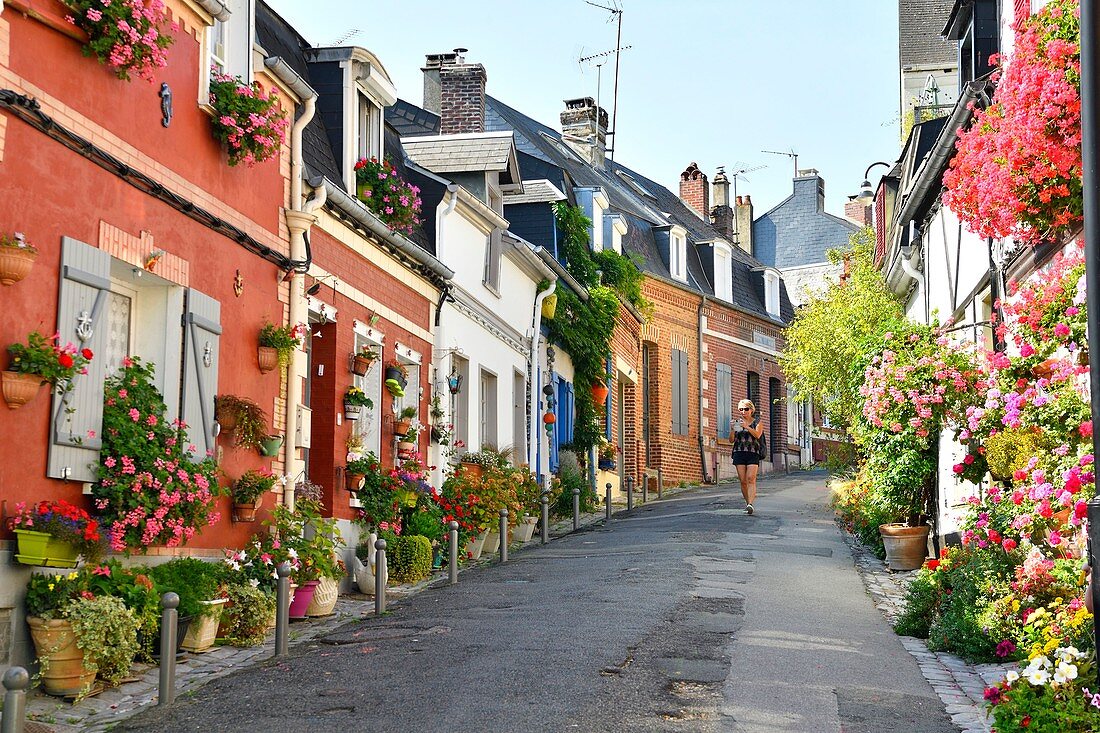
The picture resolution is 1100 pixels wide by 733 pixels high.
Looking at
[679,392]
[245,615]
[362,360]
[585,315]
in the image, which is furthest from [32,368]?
[679,392]

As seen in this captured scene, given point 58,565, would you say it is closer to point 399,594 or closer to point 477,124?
point 399,594

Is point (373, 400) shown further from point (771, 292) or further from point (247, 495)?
point (771, 292)

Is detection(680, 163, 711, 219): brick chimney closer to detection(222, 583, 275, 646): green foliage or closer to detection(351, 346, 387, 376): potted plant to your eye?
detection(351, 346, 387, 376): potted plant

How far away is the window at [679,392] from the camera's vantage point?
32344 mm

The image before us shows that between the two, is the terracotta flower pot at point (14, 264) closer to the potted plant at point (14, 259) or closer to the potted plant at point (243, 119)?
the potted plant at point (14, 259)

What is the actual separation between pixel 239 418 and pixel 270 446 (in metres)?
0.84

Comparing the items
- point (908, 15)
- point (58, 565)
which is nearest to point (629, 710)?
point (58, 565)

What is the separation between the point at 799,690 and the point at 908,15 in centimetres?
1855

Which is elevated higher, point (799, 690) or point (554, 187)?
point (554, 187)

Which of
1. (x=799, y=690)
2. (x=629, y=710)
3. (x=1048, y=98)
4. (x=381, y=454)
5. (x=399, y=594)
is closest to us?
(x=629, y=710)

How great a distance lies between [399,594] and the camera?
40.3 ft

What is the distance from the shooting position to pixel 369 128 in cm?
1432

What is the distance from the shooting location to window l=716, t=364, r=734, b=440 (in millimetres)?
34781

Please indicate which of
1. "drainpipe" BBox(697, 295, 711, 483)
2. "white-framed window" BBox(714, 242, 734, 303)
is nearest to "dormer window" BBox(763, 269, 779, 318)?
"white-framed window" BBox(714, 242, 734, 303)
